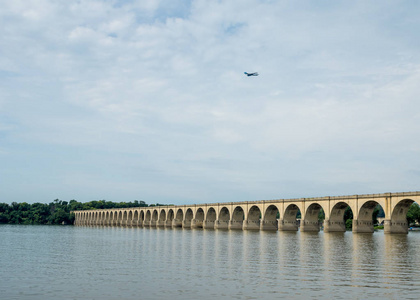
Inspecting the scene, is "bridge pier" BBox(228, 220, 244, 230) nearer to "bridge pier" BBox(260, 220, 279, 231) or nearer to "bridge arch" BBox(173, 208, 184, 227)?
"bridge pier" BBox(260, 220, 279, 231)

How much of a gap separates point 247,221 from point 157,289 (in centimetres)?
8736

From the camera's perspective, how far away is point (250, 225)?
10631cm

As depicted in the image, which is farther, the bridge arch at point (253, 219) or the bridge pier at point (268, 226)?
the bridge arch at point (253, 219)

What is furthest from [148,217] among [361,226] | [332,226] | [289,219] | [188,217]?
[361,226]

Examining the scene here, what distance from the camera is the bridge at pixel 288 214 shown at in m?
75.9

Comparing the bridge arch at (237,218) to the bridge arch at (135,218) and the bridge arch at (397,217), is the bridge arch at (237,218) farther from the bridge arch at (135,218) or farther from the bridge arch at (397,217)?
the bridge arch at (135,218)

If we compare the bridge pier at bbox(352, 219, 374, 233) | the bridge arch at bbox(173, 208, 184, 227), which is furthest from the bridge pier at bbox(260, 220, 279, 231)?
the bridge arch at bbox(173, 208, 184, 227)

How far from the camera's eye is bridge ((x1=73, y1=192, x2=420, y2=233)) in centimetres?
7594

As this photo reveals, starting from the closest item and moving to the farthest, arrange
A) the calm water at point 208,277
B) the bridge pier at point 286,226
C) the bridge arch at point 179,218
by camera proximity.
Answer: the calm water at point 208,277
the bridge pier at point 286,226
the bridge arch at point 179,218

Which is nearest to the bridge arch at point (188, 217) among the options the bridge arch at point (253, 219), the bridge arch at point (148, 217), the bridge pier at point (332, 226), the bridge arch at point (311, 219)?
the bridge arch at point (148, 217)

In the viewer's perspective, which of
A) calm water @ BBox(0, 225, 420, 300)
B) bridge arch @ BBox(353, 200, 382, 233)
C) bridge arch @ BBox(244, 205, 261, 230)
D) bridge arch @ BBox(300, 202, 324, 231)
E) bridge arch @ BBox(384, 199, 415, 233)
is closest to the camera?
calm water @ BBox(0, 225, 420, 300)

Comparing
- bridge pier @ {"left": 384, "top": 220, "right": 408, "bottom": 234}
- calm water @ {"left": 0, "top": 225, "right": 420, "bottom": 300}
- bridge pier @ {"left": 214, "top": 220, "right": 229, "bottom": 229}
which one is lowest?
calm water @ {"left": 0, "top": 225, "right": 420, "bottom": 300}

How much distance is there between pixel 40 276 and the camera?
2475cm

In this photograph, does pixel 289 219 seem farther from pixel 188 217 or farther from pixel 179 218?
pixel 179 218
